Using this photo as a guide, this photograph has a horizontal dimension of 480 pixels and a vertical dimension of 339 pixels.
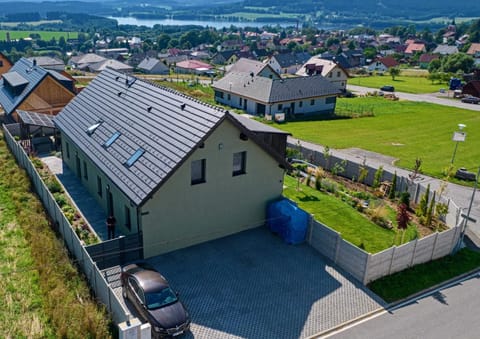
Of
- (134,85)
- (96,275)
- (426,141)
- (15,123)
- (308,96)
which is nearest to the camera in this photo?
(96,275)

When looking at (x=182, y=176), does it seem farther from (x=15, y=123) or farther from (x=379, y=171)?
(x=15, y=123)

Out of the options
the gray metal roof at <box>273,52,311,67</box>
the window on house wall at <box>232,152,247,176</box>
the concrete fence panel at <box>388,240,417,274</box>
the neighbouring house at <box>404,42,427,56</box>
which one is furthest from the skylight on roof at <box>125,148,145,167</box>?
the neighbouring house at <box>404,42,427,56</box>

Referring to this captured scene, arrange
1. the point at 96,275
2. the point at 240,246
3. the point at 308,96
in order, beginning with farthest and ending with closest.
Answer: the point at 308,96
the point at 240,246
the point at 96,275

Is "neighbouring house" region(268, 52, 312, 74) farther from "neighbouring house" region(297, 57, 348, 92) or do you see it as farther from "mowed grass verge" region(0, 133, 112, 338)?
"mowed grass verge" region(0, 133, 112, 338)

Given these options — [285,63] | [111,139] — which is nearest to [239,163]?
[111,139]

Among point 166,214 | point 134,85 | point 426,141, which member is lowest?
point 426,141

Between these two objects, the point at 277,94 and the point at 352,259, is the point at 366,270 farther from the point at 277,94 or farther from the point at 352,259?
the point at 277,94

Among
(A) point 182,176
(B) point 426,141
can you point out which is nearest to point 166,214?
(A) point 182,176

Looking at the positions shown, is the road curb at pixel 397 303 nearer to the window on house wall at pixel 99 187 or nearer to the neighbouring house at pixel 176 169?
the neighbouring house at pixel 176 169
